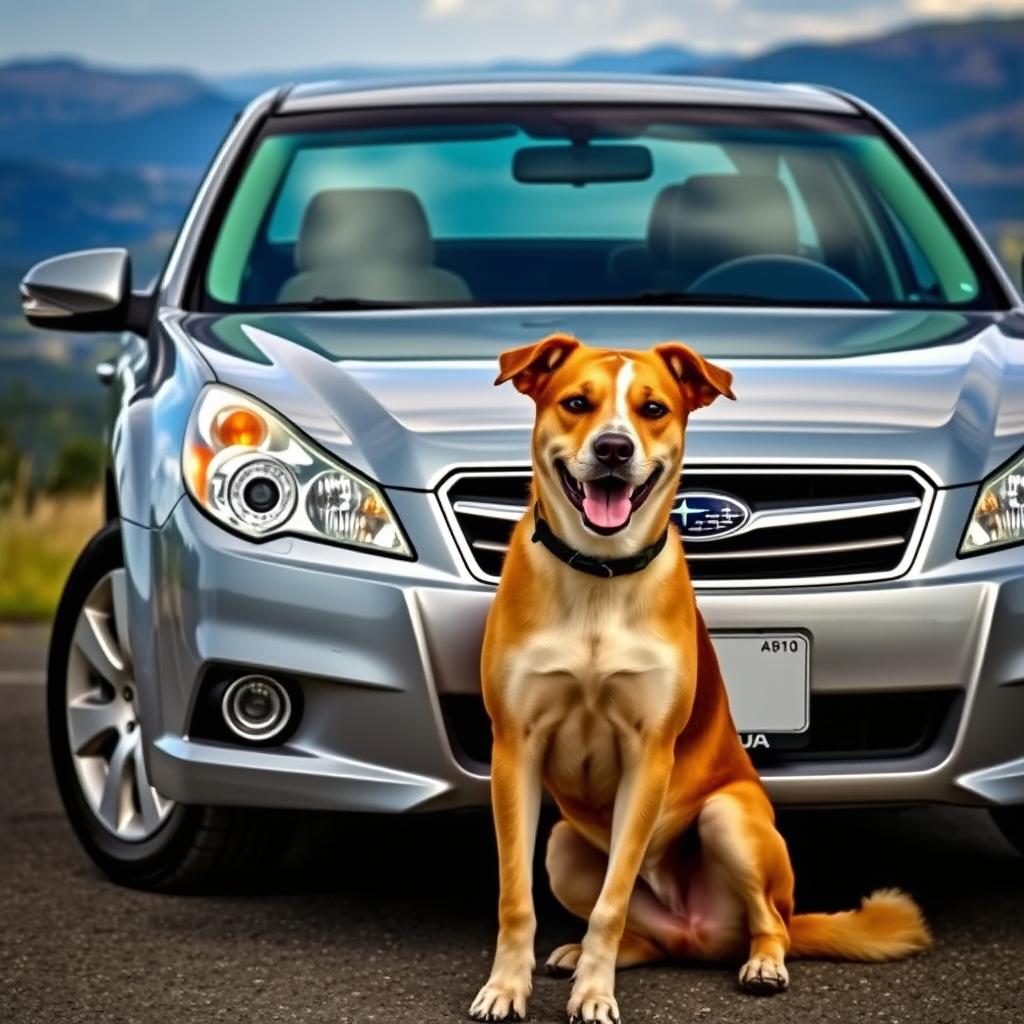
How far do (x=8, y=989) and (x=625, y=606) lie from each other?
1.27 m

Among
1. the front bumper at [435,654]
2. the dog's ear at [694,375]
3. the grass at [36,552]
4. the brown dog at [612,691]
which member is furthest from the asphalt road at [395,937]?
the grass at [36,552]

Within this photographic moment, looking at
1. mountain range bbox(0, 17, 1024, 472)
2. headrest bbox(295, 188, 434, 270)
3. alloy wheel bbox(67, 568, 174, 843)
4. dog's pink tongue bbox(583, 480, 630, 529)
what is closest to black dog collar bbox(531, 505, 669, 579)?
dog's pink tongue bbox(583, 480, 630, 529)

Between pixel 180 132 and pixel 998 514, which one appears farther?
pixel 180 132

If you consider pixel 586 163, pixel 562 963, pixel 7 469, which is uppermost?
pixel 586 163

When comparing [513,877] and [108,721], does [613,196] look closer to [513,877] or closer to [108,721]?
[108,721]

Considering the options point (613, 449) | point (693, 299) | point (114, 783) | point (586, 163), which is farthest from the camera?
point (586, 163)

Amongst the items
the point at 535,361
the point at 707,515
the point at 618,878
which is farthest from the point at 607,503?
the point at 618,878

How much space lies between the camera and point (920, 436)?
429 cm

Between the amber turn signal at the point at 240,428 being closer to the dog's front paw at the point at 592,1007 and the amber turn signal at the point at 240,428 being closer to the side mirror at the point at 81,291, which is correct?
the side mirror at the point at 81,291

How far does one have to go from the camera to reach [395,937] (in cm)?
438

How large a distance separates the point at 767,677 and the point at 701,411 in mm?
528

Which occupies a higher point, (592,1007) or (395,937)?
(592,1007)

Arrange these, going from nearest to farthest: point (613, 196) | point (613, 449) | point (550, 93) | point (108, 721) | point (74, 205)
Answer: point (613, 449) < point (108, 721) < point (550, 93) < point (613, 196) < point (74, 205)

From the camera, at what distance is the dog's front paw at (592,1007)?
12.0 ft
